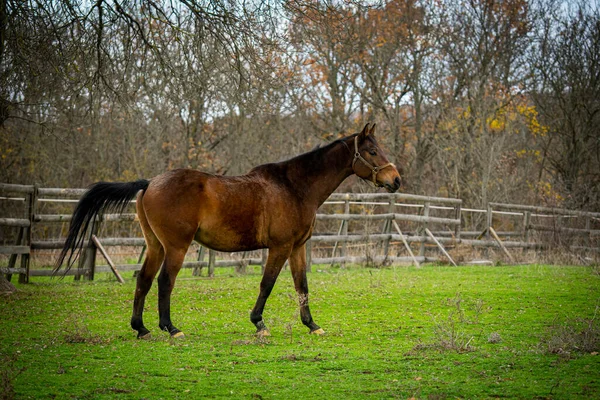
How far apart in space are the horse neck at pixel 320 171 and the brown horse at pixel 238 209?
11 millimetres

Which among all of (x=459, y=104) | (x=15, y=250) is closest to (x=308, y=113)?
(x=459, y=104)

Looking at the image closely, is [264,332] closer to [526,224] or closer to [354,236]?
[354,236]

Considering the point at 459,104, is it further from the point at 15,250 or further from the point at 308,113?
the point at 15,250

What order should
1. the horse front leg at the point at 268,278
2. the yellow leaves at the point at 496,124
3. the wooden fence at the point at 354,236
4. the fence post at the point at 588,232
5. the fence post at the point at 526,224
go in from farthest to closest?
the yellow leaves at the point at 496,124, the fence post at the point at 526,224, the fence post at the point at 588,232, the wooden fence at the point at 354,236, the horse front leg at the point at 268,278

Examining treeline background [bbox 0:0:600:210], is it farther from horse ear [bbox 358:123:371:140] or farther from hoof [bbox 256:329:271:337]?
hoof [bbox 256:329:271:337]

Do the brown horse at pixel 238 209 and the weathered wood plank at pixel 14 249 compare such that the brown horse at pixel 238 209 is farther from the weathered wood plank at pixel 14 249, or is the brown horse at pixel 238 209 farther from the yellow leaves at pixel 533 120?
the yellow leaves at pixel 533 120

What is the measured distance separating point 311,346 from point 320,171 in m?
2.03

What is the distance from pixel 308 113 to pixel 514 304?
647 inches

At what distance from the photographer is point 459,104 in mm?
22844

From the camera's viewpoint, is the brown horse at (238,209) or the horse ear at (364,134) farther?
the horse ear at (364,134)

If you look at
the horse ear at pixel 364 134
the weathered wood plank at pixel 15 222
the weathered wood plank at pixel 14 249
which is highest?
the horse ear at pixel 364 134

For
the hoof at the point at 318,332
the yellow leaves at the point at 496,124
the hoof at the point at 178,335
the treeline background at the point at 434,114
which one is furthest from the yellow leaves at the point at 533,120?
the hoof at the point at 178,335

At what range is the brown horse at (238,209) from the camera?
649cm

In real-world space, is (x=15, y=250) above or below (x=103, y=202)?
below
